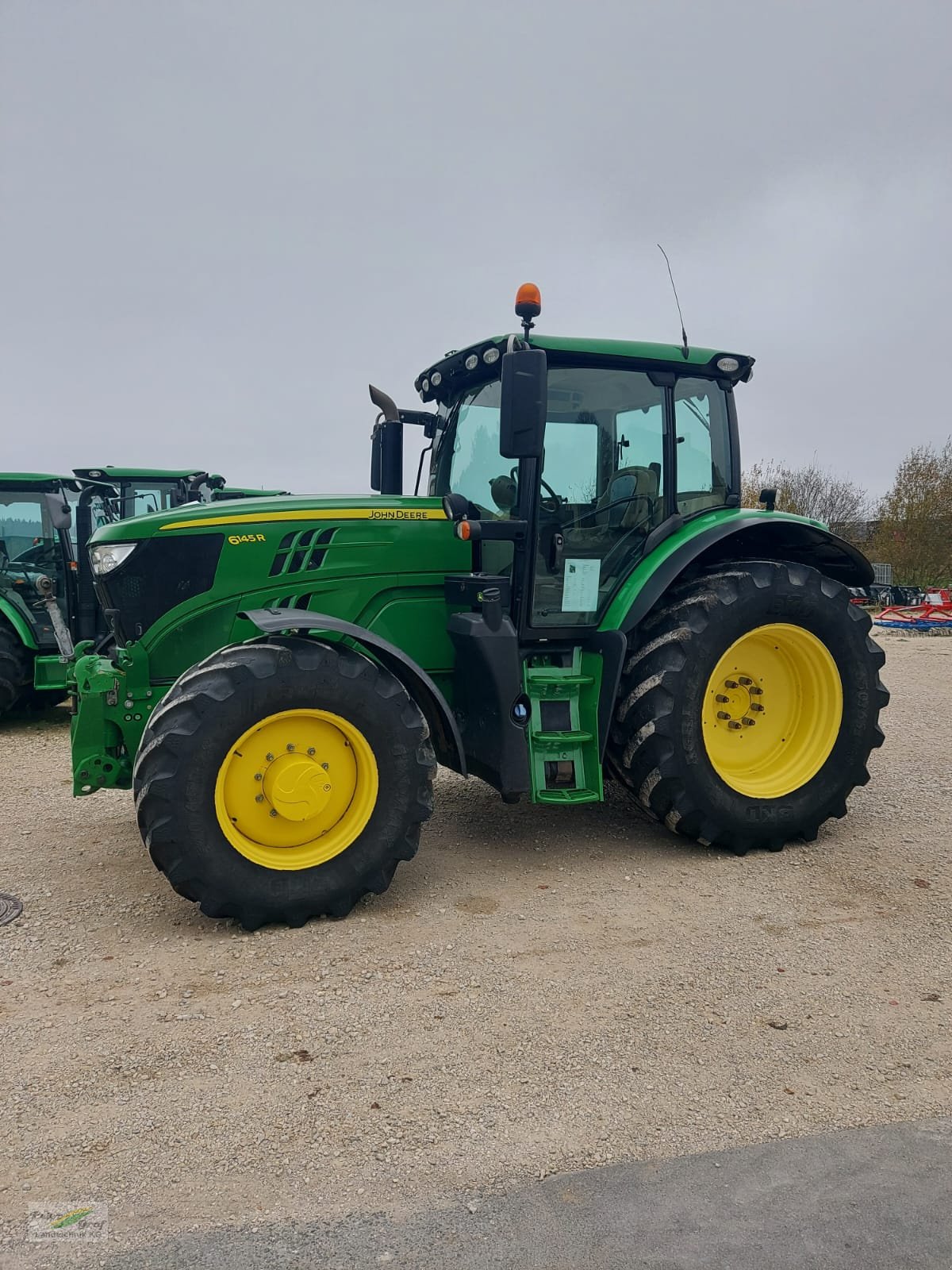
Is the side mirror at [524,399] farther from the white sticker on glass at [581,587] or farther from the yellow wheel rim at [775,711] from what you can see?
the yellow wheel rim at [775,711]


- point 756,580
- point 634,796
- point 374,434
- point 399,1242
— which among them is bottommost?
point 399,1242

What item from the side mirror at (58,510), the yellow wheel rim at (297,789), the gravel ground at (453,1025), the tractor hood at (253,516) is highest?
the side mirror at (58,510)

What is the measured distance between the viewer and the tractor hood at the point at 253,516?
4344mm

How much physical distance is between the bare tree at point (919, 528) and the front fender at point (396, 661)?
29394 millimetres

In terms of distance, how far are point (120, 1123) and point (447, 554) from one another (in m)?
2.95

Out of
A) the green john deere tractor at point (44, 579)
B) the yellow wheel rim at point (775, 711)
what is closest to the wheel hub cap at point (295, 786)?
the yellow wheel rim at point (775, 711)

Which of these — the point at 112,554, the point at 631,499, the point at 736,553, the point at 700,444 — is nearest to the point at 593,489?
the point at 631,499

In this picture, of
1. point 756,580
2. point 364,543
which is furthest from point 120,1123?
point 756,580

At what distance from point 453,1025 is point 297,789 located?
121cm

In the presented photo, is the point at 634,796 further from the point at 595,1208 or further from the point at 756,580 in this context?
the point at 595,1208

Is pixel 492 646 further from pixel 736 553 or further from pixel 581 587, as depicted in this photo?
pixel 736 553

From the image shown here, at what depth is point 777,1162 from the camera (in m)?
2.43

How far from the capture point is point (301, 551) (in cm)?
446

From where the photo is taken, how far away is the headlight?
4.36m
